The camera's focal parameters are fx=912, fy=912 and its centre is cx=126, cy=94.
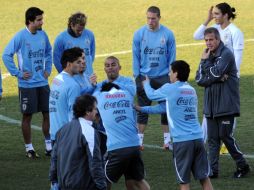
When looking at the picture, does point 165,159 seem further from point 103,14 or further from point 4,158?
point 103,14

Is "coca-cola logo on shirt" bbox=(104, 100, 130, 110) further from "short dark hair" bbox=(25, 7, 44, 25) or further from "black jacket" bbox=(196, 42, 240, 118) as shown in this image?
"short dark hair" bbox=(25, 7, 44, 25)

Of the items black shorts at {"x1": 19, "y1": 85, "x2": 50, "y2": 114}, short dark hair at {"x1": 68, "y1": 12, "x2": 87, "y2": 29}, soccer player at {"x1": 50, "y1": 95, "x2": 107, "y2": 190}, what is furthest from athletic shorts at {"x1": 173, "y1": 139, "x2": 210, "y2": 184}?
black shorts at {"x1": 19, "y1": 85, "x2": 50, "y2": 114}

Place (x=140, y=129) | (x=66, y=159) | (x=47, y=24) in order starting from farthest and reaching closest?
(x=47, y=24)
(x=140, y=129)
(x=66, y=159)

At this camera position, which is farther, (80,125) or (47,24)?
(47,24)

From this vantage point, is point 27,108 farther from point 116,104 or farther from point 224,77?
point 116,104

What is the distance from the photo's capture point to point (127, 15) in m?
30.5

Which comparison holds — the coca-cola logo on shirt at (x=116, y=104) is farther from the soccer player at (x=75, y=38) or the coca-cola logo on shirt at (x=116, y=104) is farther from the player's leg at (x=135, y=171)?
the soccer player at (x=75, y=38)

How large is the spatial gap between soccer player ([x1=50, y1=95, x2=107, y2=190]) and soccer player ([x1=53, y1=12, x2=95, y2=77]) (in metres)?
4.65

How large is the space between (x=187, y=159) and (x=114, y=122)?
1.10 meters

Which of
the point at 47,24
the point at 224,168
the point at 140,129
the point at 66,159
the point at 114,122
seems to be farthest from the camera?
the point at 47,24

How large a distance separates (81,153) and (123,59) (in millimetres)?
14834

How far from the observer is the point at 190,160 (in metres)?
11.3

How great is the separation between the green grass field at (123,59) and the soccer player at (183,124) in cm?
108

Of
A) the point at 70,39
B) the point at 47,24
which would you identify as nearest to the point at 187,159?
the point at 70,39
